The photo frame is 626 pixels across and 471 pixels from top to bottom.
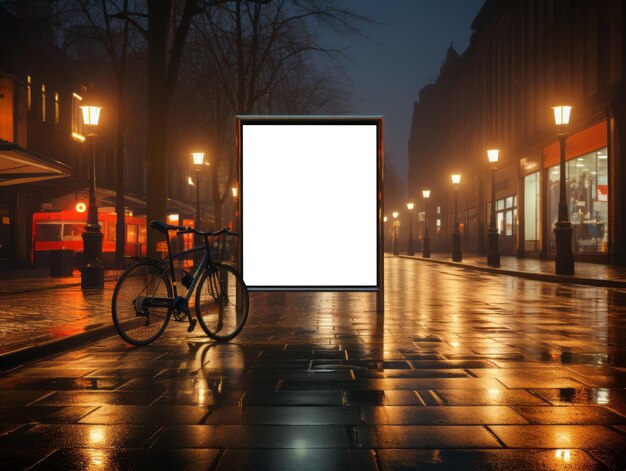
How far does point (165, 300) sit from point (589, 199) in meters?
24.2

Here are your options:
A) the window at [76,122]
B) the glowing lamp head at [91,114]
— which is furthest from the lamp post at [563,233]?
the window at [76,122]

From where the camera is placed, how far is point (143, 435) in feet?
12.9

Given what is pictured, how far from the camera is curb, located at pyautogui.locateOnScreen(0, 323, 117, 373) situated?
620 centimetres

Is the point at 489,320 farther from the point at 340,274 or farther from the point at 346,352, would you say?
the point at 346,352

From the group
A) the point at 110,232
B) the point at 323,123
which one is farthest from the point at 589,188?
the point at 323,123

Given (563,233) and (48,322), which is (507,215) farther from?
(48,322)

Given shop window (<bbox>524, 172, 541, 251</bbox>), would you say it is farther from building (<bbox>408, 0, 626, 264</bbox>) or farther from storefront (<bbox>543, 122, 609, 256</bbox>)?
storefront (<bbox>543, 122, 609, 256</bbox>)

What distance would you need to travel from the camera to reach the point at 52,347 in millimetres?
6930

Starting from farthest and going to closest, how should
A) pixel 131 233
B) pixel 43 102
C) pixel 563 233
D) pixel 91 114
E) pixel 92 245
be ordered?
1. pixel 131 233
2. pixel 43 102
3. pixel 563 233
4. pixel 91 114
5. pixel 92 245

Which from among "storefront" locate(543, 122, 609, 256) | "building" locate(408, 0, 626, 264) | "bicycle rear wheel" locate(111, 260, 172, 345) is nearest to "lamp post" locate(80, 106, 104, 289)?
"bicycle rear wheel" locate(111, 260, 172, 345)

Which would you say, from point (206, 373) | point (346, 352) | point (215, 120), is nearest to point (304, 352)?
point (346, 352)

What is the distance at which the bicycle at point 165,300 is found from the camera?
7.26 meters

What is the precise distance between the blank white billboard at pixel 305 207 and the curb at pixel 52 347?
209 cm

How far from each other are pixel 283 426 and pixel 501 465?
1.29m
